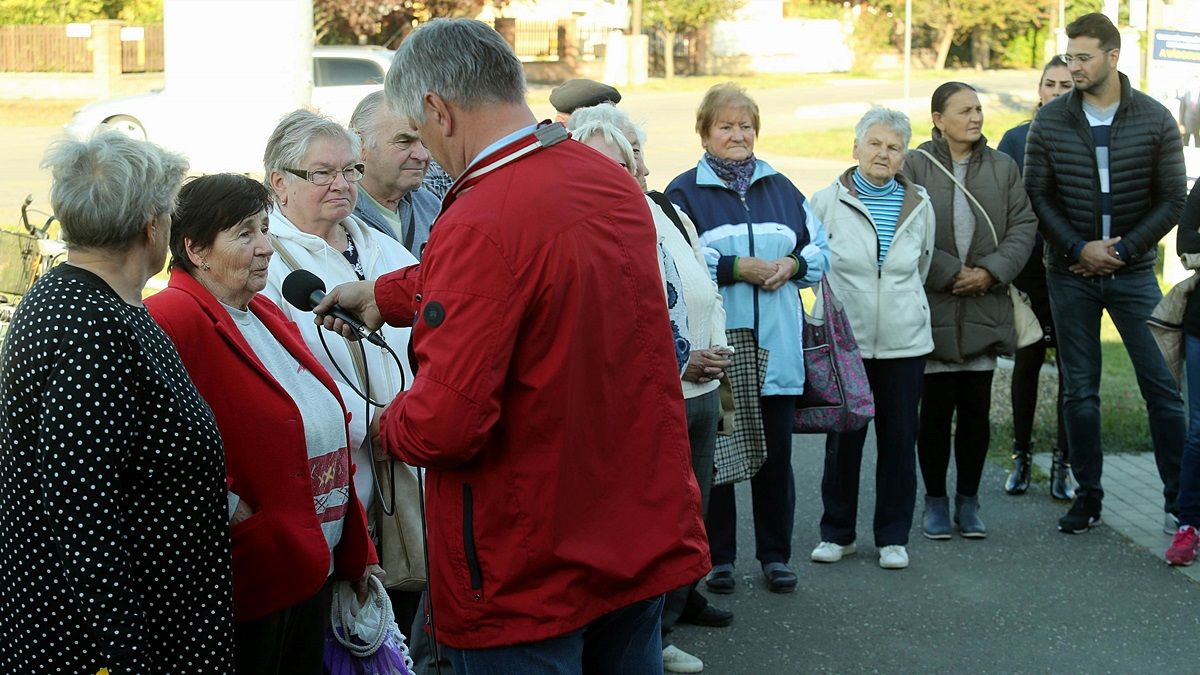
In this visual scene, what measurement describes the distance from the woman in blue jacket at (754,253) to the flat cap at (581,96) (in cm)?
44

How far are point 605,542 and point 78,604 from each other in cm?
104

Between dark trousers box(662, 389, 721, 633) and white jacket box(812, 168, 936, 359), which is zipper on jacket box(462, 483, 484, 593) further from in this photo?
white jacket box(812, 168, 936, 359)

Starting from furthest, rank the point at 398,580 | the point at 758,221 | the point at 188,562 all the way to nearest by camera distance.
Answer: the point at 758,221
the point at 398,580
the point at 188,562

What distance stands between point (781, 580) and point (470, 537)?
12.0 feet

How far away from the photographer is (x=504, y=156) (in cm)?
282

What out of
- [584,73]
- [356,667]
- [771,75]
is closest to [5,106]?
[584,73]

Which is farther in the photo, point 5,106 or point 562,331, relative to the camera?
point 5,106

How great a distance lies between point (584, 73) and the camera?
156 ft

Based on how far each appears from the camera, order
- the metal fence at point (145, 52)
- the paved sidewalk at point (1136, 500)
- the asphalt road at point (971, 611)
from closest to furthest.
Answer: the asphalt road at point (971, 611) < the paved sidewalk at point (1136, 500) < the metal fence at point (145, 52)

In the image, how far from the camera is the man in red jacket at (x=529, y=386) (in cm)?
271

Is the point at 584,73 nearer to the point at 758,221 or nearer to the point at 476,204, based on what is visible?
the point at 758,221

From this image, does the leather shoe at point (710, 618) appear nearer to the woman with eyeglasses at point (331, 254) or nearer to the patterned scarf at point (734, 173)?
the patterned scarf at point (734, 173)

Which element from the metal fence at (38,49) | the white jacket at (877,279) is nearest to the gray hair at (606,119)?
the white jacket at (877,279)

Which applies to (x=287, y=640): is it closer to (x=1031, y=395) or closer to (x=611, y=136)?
(x=611, y=136)
